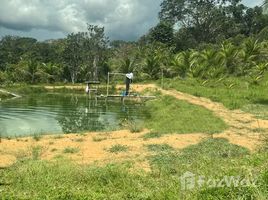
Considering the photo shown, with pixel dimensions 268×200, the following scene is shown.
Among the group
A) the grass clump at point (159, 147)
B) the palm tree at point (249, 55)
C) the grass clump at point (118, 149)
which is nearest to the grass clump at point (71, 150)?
the grass clump at point (118, 149)

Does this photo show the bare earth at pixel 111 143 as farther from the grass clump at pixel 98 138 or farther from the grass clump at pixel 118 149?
the grass clump at pixel 118 149

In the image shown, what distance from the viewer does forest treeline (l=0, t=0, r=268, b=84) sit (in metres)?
30.4

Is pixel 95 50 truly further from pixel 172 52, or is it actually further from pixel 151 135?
pixel 151 135

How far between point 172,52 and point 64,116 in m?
24.6

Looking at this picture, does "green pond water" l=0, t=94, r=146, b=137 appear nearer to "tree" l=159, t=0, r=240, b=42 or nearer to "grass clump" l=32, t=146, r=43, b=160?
"grass clump" l=32, t=146, r=43, b=160

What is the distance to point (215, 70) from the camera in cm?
2831

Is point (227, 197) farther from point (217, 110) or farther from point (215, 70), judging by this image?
point (215, 70)

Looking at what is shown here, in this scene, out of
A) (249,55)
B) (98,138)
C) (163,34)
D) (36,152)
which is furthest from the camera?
(163,34)

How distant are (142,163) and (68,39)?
2977 cm

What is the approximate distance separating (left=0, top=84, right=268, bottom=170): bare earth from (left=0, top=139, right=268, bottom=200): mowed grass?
23.2 inches

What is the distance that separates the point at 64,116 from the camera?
1745 cm

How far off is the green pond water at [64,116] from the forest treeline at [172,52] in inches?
376

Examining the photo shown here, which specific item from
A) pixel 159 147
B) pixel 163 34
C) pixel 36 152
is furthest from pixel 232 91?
pixel 163 34

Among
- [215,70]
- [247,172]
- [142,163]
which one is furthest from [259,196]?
[215,70]
